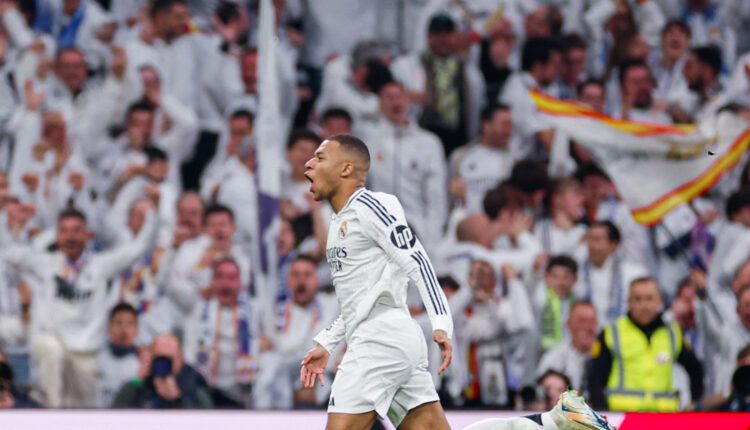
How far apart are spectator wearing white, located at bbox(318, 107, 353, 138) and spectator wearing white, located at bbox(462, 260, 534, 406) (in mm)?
1447

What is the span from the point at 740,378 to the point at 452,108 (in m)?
2.89

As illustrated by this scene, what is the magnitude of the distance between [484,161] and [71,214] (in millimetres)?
3097

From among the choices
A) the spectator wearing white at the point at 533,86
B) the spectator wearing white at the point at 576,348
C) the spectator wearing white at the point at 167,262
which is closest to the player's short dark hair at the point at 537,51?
the spectator wearing white at the point at 533,86

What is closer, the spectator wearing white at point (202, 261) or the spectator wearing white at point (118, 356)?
the spectator wearing white at point (118, 356)

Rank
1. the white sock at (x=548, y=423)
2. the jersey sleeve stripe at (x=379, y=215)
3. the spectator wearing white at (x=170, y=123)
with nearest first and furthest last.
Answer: the jersey sleeve stripe at (x=379, y=215) → the white sock at (x=548, y=423) → the spectator wearing white at (x=170, y=123)

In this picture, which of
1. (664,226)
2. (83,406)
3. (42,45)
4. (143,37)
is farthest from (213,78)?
(664,226)

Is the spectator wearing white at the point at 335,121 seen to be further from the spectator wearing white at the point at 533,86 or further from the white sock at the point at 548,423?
the white sock at the point at 548,423

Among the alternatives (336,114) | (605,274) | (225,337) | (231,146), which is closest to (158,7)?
(231,146)

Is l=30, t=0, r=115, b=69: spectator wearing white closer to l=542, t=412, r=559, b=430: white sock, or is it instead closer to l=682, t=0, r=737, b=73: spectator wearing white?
l=682, t=0, r=737, b=73: spectator wearing white

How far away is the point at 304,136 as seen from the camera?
9.11 metres

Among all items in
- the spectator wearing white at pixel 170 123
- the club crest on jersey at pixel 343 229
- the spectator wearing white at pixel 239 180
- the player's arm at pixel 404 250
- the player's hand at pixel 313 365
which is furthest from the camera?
the spectator wearing white at pixel 170 123

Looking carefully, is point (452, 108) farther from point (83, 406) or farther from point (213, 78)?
point (83, 406)

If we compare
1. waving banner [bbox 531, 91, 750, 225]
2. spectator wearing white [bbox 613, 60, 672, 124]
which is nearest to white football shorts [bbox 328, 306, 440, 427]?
waving banner [bbox 531, 91, 750, 225]

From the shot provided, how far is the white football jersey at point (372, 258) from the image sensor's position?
430cm
